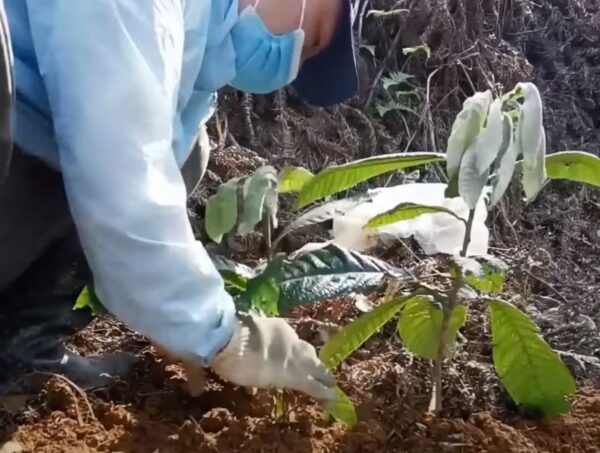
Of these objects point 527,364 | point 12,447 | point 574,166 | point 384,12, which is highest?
point 574,166

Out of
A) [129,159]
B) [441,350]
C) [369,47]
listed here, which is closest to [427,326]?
[441,350]

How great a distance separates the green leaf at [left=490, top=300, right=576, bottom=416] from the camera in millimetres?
1264

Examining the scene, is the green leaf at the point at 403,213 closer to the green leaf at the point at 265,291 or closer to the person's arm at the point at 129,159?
the green leaf at the point at 265,291

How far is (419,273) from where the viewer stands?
1609mm

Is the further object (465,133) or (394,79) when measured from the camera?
(394,79)

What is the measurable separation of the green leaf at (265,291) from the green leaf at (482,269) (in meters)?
0.21

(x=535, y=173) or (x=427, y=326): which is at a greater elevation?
(x=535, y=173)

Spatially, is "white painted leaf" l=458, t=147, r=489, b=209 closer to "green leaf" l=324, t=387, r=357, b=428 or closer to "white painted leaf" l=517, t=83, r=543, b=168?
"white painted leaf" l=517, t=83, r=543, b=168

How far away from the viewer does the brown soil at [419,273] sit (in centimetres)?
127

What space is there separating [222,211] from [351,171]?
17 cm

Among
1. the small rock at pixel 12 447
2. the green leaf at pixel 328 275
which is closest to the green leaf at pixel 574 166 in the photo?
the green leaf at pixel 328 275

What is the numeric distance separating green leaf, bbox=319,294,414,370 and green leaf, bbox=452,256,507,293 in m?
0.09

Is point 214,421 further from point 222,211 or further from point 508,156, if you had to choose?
point 508,156

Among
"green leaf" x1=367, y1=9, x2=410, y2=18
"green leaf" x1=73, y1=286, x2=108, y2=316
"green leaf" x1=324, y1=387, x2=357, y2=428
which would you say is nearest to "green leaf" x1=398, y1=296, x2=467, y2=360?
Result: "green leaf" x1=324, y1=387, x2=357, y2=428
